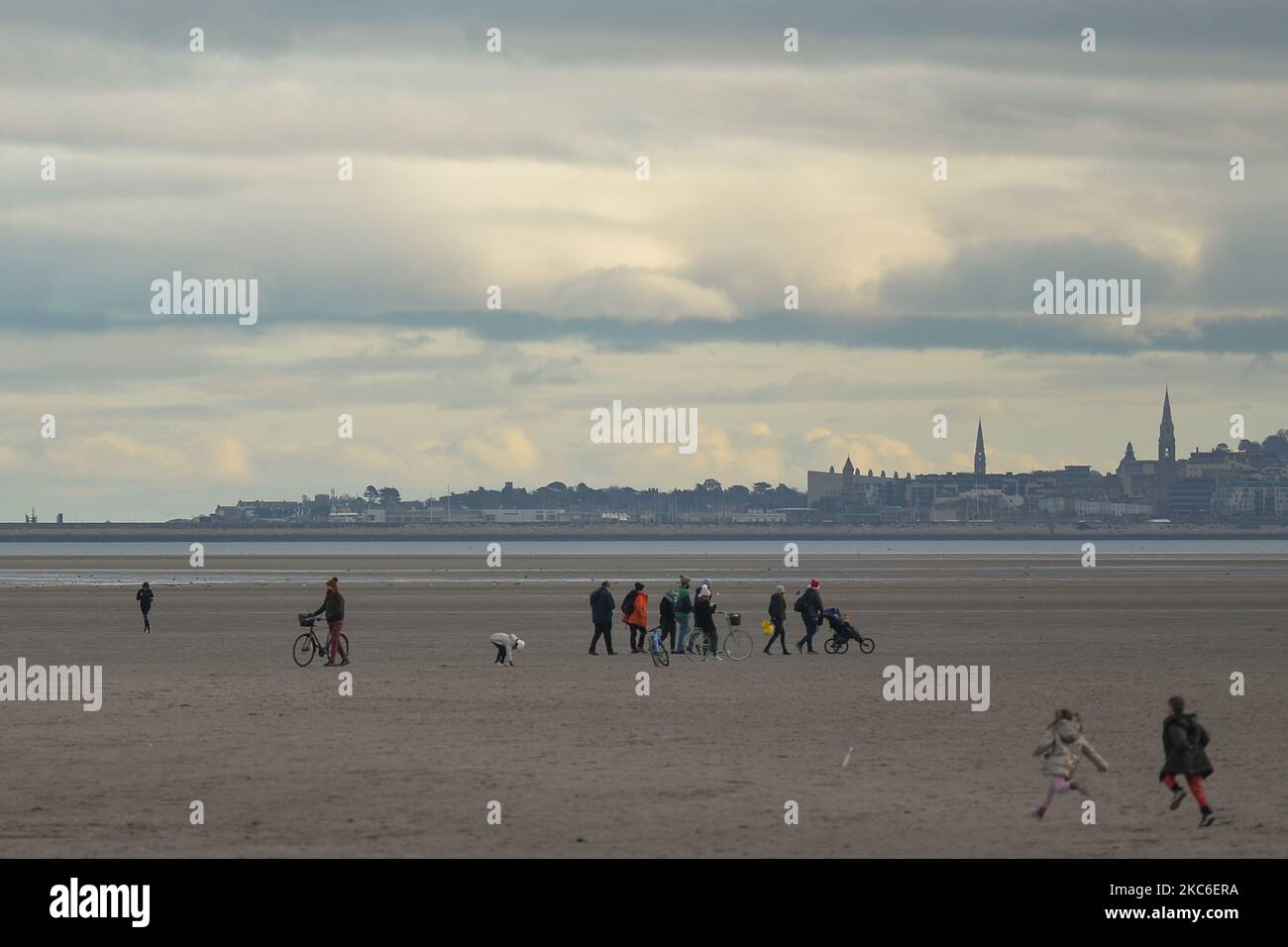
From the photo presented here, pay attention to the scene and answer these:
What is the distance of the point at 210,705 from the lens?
30.0m

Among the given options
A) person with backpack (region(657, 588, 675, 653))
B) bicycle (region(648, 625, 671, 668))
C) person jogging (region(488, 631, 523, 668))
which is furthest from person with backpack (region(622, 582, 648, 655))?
person jogging (region(488, 631, 523, 668))

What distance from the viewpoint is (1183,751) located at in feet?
62.1

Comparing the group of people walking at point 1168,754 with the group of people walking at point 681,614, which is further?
the group of people walking at point 681,614

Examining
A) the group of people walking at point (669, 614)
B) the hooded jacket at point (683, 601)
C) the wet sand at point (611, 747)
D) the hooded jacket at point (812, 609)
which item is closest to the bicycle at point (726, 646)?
the group of people walking at point (669, 614)

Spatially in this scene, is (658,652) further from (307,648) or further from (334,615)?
(307,648)

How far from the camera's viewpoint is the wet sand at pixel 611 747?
17984mm

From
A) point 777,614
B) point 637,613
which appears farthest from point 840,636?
point 637,613

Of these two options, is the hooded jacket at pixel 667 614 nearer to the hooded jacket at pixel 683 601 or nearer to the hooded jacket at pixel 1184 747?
the hooded jacket at pixel 683 601

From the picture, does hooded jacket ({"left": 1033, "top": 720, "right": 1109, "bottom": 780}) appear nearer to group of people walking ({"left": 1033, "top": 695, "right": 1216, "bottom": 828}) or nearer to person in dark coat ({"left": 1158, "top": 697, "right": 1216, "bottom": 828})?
group of people walking ({"left": 1033, "top": 695, "right": 1216, "bottom": 828})

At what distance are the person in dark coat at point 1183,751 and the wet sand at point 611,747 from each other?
0.46m

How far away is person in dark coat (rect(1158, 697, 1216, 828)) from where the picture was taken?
1888 centimetres
